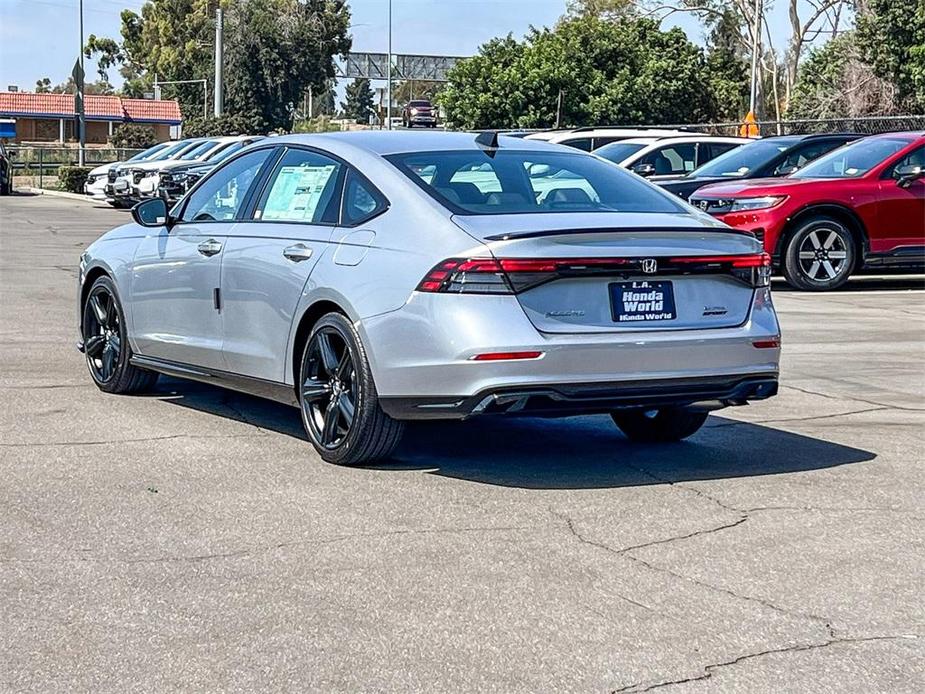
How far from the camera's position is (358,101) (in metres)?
171

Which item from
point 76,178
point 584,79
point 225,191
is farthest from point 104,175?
point 225,191

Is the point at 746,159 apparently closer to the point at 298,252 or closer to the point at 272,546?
the point at 298,252

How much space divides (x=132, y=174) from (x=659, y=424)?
90.2 feet

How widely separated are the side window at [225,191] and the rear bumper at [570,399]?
2069 millimetres

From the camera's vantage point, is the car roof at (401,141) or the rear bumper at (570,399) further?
the car roof at (401,141)

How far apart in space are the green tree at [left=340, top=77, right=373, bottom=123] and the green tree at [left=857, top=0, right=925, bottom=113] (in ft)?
403

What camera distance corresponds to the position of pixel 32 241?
23.7 metres

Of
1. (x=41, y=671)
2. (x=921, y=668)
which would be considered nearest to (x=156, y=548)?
(x=41, y=671)

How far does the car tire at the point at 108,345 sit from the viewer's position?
911cm

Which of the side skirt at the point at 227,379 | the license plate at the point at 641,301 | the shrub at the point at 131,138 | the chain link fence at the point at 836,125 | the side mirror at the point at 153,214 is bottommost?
the side skirt at the point at 227,379

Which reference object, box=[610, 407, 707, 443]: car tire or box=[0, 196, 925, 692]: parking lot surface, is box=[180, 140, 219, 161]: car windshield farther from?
box=[610, 407, 707, 443]: car tire

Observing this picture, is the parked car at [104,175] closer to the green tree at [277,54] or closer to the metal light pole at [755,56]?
the metal light pole at [755,56]

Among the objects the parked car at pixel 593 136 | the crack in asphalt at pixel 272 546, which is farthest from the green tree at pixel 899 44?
the crack in asphalt at pixel 272 546

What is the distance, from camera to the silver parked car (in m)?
6.48
